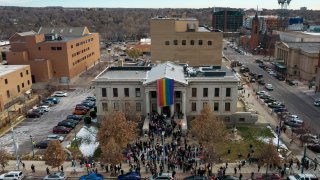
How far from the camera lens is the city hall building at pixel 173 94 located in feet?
174

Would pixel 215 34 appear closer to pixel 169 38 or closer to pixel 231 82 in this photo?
pixel 169 38

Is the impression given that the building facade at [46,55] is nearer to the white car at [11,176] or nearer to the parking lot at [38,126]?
the parking lot at [38,126]

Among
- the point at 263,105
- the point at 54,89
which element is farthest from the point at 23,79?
the point at 263,105

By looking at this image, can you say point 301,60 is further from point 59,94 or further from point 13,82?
point 13,82

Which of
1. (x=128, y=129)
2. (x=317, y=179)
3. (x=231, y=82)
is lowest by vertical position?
(x=317, y=179)

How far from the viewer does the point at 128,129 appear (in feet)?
138

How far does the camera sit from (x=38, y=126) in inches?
2167

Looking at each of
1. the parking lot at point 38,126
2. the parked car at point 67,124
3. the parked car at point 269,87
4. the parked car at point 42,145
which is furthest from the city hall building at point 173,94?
the parked car at point 269,87

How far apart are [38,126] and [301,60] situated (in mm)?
68009

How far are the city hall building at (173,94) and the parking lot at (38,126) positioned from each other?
8937 millimetres

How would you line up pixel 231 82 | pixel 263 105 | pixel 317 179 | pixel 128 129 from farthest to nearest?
pixel 263 105
pixel 231 82
pixel 128 129
pixel 317 179

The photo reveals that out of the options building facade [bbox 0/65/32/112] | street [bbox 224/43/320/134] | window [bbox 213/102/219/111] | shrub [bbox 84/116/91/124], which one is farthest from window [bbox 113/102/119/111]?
street [bbox 224/43/320/134]

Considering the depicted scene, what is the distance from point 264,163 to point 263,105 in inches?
1147

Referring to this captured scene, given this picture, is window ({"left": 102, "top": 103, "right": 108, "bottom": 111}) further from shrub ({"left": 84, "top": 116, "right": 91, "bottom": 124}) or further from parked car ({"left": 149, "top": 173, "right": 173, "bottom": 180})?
parked car ({"left": 149, "top": 173, "right": 173, "bottom": 180})
